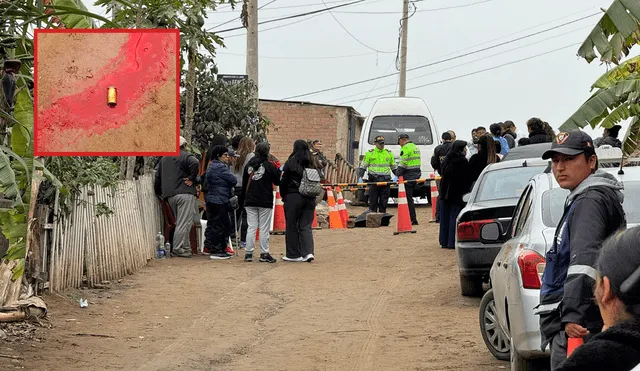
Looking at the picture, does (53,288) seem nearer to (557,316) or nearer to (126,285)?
(126,285)

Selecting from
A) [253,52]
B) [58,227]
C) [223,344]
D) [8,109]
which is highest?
[253,52]

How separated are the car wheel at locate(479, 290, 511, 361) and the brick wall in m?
29.4

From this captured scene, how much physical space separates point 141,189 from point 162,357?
7225mm

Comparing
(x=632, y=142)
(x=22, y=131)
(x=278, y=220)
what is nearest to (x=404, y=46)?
(x=278, y=220)

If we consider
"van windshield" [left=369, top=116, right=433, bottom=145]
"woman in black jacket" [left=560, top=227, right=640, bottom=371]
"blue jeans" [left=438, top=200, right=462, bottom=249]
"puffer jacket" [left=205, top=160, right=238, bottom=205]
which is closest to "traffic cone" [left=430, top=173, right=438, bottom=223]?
"van windshield" [left=369, top=116, right=433, bottom=145]

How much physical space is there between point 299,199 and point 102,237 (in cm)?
397

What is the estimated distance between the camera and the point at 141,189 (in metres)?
17.6

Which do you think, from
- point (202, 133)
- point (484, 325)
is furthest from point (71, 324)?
point (202, 133)

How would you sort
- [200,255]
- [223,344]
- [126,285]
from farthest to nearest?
[200,255] → [126,285] → [223,344]

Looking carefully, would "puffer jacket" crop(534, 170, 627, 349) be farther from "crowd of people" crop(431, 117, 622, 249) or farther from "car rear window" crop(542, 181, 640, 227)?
"crowd of people" crop(431, 117, 622, 249)

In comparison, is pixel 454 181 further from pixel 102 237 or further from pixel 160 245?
pixel 102 237

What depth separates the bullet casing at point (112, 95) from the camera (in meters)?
9.61

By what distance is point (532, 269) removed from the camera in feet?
26.0

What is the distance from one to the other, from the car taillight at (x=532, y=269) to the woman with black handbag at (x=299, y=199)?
984 cm
